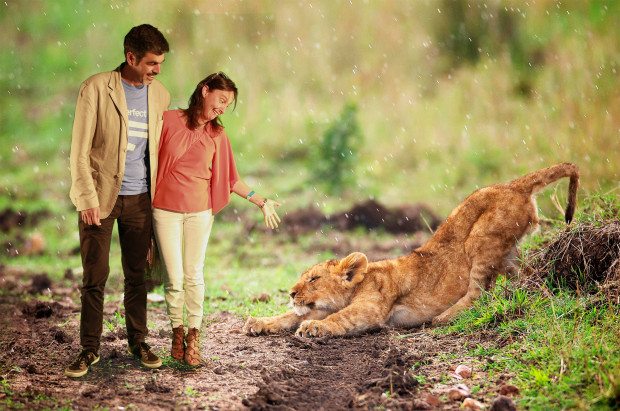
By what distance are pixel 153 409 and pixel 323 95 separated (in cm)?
1167

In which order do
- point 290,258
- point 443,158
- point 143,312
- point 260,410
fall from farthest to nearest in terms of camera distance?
point 443,158 → point 290,258 → point 143,312 → point 260,410

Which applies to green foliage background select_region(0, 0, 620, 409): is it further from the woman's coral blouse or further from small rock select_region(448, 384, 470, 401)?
small rock select_region(448, 384, 470, 401)

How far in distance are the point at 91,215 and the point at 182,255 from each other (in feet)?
2.30

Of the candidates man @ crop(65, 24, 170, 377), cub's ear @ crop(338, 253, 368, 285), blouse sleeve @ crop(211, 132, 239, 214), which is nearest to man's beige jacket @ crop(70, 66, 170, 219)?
man @ crop(65, 24, 170, 377)

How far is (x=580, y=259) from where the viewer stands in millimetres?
6184

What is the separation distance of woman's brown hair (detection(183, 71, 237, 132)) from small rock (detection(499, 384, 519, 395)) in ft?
8.16

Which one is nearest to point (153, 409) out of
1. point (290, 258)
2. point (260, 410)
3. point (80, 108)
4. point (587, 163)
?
point (260, 410)

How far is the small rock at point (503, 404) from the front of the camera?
4.30 metres

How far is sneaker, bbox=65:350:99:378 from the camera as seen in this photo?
5230 millimetres

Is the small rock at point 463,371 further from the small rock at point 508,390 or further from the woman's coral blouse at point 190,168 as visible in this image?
the woman's coral blouse at point 190,168

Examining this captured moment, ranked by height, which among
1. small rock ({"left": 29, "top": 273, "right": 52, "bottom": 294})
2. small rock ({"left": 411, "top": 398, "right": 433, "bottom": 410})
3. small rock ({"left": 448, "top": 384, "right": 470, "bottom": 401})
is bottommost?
small rock ({"left": 29, "top": 273, "right": 52, "bottom": 294})

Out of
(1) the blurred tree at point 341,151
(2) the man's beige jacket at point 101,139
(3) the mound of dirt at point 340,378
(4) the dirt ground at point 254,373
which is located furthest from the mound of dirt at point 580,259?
(1) the blurred tree at point 341,151

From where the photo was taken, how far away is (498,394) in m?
4.68

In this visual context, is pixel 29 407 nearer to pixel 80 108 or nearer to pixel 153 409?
pixel 153 409
